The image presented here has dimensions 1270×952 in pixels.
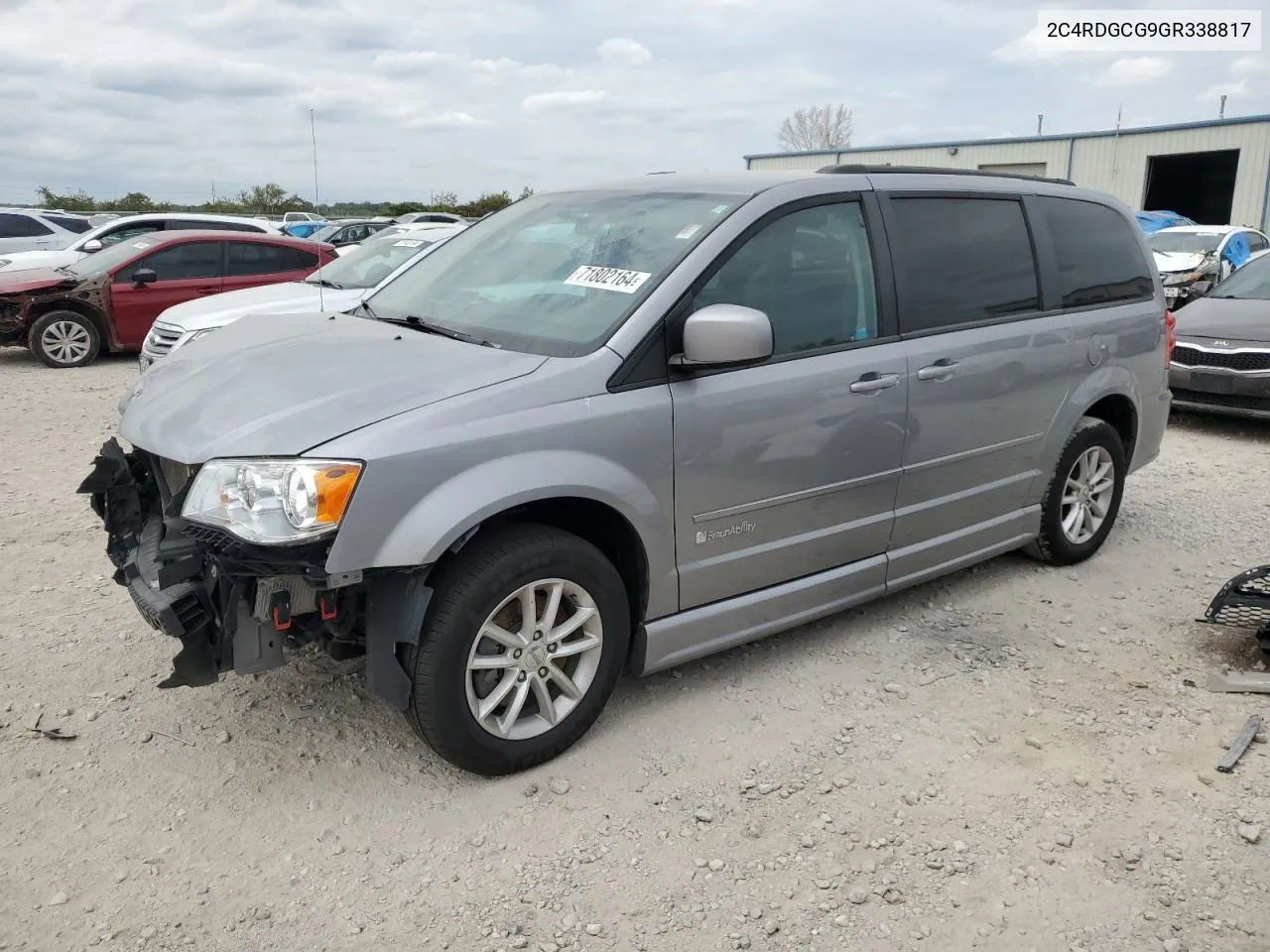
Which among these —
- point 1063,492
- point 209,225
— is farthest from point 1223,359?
point 209,225

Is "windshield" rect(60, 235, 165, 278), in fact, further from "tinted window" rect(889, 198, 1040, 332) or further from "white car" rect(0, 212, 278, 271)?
"tinted window" rect(889, 198, 1040, 332)

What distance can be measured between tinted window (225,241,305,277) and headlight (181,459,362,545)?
9485 mm

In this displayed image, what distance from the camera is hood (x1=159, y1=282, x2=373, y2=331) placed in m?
7.92

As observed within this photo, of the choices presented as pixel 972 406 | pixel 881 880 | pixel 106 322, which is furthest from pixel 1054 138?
pixel 881 880

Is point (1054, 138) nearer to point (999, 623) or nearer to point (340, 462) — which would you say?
point (999, 623)

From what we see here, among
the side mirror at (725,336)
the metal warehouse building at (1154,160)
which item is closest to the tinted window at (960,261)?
the side mirror at (725,336)

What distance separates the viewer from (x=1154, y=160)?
29.4 metres

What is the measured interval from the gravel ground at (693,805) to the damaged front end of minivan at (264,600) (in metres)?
0.48

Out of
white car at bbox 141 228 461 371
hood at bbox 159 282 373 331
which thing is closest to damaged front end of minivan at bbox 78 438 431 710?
white car at bbox 141 228 461 371

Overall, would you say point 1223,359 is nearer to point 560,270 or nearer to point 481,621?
point 560,270

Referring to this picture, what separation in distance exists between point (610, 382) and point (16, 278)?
10.1 meters

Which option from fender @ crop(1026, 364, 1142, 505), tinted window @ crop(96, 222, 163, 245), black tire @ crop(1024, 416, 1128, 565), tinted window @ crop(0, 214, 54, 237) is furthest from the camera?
tinted window @ crop(0, 214, 54, 237)

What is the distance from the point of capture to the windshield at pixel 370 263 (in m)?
8.80

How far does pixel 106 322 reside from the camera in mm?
10797
